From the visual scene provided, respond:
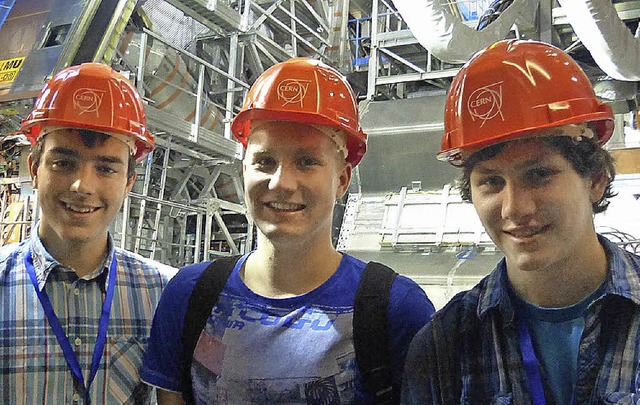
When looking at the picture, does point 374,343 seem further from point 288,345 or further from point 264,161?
point 264,161

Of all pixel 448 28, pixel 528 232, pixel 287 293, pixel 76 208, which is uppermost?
pixel 448 28

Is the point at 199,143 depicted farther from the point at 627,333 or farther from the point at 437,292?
the point at 627,333

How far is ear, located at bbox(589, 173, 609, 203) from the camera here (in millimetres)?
1583

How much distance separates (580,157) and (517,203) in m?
0.22

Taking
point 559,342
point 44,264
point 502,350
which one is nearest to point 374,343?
point 502,350

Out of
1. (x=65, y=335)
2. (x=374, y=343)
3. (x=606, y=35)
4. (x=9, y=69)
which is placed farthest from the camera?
(x=9, y=69)

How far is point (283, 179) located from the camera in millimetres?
1747

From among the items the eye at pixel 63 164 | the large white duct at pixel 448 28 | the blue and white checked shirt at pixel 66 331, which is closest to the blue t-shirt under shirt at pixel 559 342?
the blue and white checked shirt at pixel 66 331

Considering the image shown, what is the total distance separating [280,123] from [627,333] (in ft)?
3.54

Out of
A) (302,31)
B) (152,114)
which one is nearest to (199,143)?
(152,114)

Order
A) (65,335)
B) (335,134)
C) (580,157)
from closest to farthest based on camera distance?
1. (580,157)
2. (335,134)
3. (65,335)

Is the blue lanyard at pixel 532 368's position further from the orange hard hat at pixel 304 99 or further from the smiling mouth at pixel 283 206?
the orange hard hat at pixel 304 99

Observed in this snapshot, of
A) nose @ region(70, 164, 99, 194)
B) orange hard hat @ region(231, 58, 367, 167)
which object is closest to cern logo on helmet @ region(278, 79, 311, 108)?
orange hard hat @ region(231, 58, 367, 167)

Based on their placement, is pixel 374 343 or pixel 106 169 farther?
pixel 106 169
